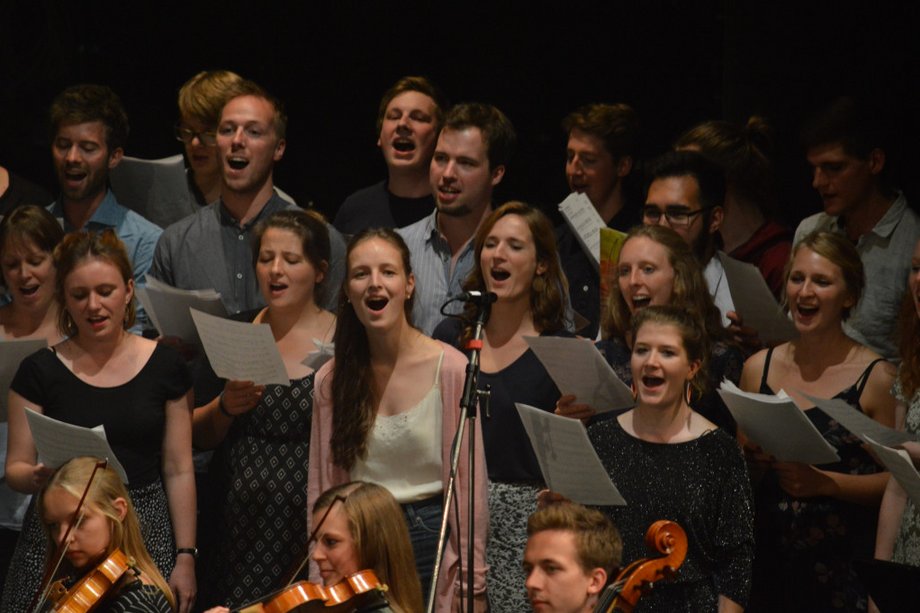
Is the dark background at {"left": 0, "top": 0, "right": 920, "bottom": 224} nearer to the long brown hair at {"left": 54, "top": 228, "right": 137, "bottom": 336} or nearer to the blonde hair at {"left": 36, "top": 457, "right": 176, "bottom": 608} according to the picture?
the long brown hair at {"left": 54, "top": 228, "right": 137, "bottom": 336}

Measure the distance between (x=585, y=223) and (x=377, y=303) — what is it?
936 millimetres

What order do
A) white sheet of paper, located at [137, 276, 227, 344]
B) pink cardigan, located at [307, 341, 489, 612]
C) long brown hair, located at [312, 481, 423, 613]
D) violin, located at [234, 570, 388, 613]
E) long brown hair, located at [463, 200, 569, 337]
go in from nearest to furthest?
violin, located at [234, 570, 388, 613] → long brown hair, located at [312, 481, 423, 613] → pink cardigan, located at [307, 341, 489, 612] → long brown hair, located at [463, 200, 569, 337] → white sheet of paper, located at [137, 276, 227, 344]

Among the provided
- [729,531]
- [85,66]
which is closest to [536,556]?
[729,531]

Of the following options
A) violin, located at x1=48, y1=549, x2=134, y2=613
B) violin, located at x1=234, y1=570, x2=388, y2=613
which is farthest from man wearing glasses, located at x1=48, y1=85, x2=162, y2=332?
violin, located at x1=234, y1=570, x2=388, y2=613

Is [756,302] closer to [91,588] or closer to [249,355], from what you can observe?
[249,355]

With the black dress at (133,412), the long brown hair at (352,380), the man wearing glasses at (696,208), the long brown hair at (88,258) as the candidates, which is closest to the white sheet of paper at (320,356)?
the long brown hair at (352,380)

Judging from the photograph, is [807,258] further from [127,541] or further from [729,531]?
[127,541]

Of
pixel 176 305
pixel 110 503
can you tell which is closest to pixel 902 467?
pixel 110 503

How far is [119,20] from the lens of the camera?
21.5 feet

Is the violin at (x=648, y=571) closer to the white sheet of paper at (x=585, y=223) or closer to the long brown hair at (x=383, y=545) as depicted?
the long brown hair at (x=383, y=545)

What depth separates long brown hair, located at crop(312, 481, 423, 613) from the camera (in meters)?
3.47

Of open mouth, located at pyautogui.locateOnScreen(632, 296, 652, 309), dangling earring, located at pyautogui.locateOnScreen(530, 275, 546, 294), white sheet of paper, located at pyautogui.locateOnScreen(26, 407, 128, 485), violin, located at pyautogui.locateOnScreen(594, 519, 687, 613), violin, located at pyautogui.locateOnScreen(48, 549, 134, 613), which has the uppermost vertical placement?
dangling earring, located at pyautogui.locateOnScreen(530, 275, 546, 294)

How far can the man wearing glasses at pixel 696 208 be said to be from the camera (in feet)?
14.9

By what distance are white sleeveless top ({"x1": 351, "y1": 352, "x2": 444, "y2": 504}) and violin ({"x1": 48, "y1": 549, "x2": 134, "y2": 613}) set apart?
2.19ft
